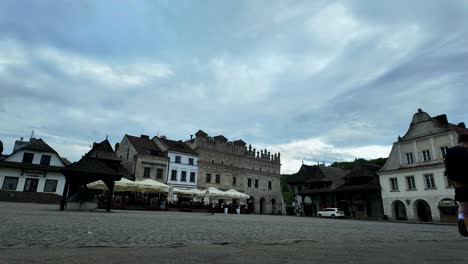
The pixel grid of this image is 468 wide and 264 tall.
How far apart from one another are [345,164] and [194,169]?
43324 millimetres

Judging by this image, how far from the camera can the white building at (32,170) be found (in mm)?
34781

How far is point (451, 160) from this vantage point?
4.82m

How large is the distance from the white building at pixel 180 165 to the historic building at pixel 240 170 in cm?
123

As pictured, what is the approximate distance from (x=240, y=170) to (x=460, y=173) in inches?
1942

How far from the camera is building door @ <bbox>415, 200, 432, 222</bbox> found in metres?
31.5

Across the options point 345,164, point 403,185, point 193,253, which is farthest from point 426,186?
point 345,164

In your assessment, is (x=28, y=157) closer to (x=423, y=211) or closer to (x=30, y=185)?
(x=30, y=185)

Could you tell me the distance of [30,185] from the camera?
118 ft

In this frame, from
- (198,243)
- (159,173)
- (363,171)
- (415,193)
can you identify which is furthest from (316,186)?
(198,243)

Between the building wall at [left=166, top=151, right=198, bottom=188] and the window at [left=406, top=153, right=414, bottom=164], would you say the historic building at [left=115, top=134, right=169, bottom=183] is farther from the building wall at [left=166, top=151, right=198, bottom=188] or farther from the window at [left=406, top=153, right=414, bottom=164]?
the window at [left=406, top=153, right=414, bottom=164]

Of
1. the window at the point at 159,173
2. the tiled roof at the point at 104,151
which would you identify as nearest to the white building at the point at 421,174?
the window at the point at 159,173

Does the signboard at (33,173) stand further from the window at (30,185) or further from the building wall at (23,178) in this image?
Result: the window at (30,185)

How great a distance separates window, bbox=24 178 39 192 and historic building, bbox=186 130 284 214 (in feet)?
73.3

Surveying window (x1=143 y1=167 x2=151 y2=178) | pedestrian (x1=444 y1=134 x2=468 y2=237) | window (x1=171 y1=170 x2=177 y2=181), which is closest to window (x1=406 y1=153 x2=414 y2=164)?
window (x1=171 y1=170 x2=177 y2=181)
